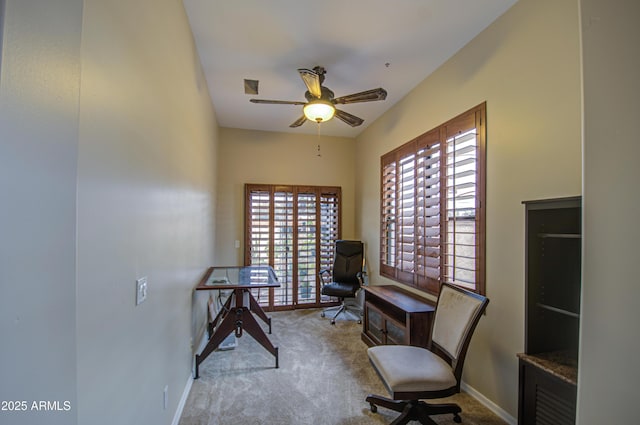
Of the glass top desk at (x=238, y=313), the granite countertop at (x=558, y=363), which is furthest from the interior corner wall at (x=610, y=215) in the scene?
the glass top desk at (x=238, y=313)

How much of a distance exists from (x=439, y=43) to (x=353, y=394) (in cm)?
321

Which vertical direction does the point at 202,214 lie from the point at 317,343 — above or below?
above

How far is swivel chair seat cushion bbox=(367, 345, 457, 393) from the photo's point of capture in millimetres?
1831

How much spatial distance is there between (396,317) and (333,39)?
2.78m

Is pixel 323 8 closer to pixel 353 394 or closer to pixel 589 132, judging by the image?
pixel 589 132

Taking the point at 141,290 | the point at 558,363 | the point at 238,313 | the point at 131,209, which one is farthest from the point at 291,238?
the point at 558,363

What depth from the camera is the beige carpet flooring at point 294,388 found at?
83.6 inches

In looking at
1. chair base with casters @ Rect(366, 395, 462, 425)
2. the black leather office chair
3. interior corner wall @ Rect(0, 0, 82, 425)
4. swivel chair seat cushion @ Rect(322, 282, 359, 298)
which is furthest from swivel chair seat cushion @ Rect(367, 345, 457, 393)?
the black leather office chair

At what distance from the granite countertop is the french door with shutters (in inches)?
140

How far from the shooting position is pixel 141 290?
135 cm

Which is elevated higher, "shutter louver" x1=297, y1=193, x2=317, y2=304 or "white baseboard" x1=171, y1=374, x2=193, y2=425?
"shutter louver" x1=297, y1=193, x2=317, y2=304

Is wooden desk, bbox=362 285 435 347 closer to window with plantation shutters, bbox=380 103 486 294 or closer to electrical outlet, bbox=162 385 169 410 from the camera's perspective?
window with plantation shutters, bbox=380 103 486 294

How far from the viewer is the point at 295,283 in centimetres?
486

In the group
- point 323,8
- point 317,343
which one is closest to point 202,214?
point 317,343
